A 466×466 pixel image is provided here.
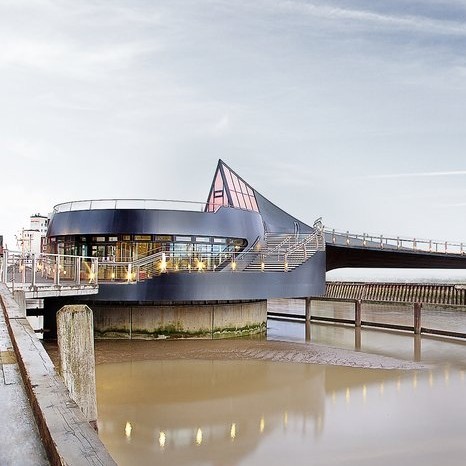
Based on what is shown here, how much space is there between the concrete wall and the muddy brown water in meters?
0.94

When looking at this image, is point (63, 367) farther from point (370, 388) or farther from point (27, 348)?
point (370, 388)

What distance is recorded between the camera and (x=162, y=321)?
23266 millimetres

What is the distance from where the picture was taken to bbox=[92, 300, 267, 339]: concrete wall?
907 inches

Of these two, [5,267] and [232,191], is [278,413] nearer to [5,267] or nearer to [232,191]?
[5,267]

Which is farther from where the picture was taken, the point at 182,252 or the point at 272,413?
the point at 182,252

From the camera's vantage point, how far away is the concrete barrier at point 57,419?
239 cm

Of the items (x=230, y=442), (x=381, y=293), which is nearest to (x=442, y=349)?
(x=230, y=442)

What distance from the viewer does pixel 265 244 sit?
28.9m

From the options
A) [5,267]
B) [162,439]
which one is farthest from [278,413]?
→ [5,267]

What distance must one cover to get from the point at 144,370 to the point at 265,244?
43.8 ft

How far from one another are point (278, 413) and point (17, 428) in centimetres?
1010

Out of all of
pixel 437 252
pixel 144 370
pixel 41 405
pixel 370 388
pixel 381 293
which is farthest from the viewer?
pixel 381 293

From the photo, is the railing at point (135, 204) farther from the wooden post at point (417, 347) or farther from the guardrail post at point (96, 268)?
the wooden post at point (417, 347)

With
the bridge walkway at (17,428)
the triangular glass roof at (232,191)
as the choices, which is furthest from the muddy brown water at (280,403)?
the triangular glass roof at (232,191)
